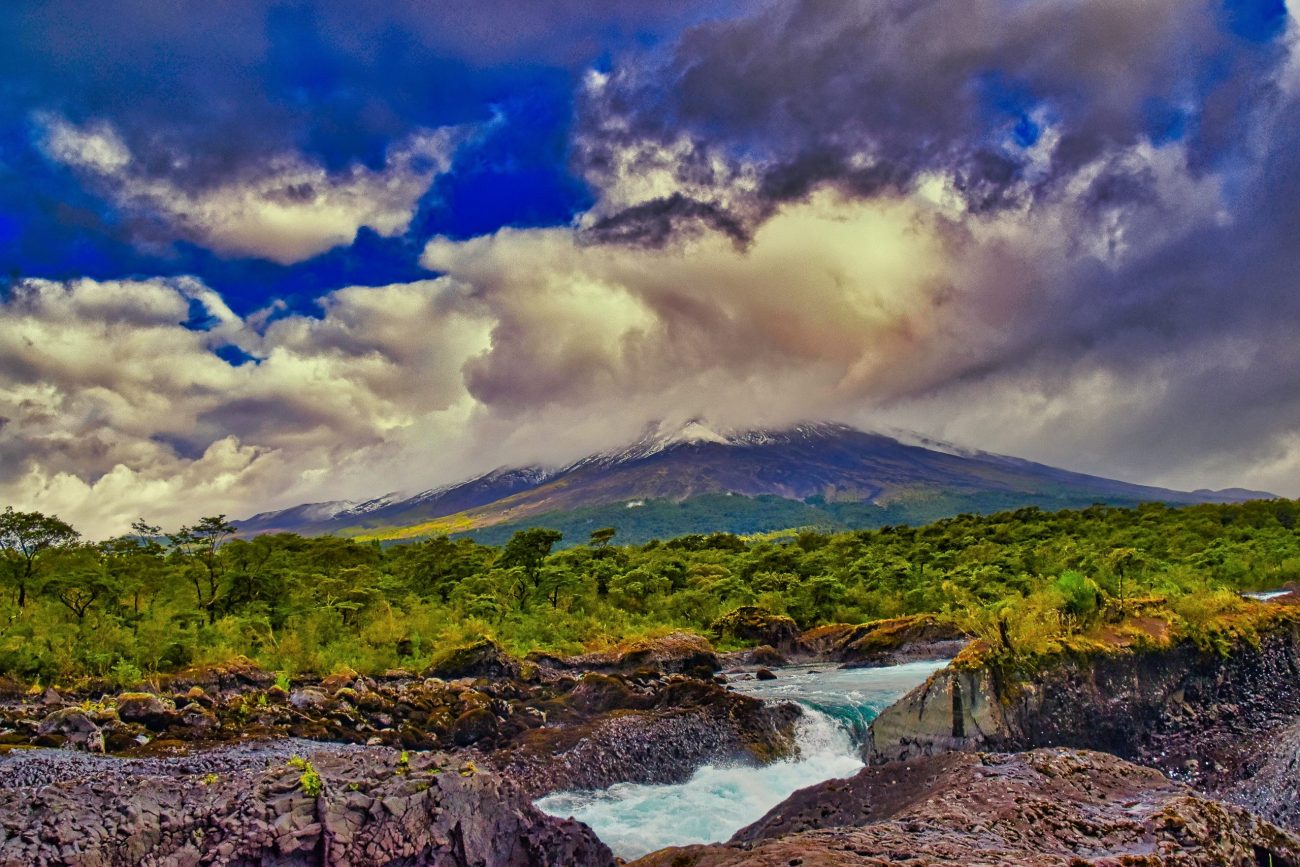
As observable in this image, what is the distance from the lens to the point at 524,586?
4653 centimetres

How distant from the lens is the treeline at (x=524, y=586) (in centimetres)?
2541

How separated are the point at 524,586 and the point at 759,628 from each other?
14334mm

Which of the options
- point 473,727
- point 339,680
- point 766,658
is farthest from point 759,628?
point 473,727

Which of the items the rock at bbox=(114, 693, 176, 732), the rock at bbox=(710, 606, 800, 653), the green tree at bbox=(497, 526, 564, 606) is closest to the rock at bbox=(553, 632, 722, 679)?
the rock at bbox=(710, 606, 800, 653)

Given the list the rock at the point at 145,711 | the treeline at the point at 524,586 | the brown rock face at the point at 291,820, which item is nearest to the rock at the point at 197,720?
the rock at the point at 145,711

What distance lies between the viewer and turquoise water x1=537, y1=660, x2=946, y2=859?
15148 mm

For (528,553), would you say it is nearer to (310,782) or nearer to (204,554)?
(204,554)

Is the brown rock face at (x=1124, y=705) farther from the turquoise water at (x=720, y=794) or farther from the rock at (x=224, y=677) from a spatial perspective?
the rock at (x=224, y=677)

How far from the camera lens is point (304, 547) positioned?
5234cm

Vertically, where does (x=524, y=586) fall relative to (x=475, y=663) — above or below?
above

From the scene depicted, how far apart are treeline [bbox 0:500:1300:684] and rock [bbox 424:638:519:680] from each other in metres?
2.57

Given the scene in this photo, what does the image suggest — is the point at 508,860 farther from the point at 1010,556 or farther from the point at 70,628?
the point at 1010,556

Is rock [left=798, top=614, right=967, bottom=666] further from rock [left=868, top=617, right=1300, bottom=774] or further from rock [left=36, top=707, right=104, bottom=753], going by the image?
rock [left=36, top=707, right=104, bottom=753]

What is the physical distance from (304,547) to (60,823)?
4811 centimetres
